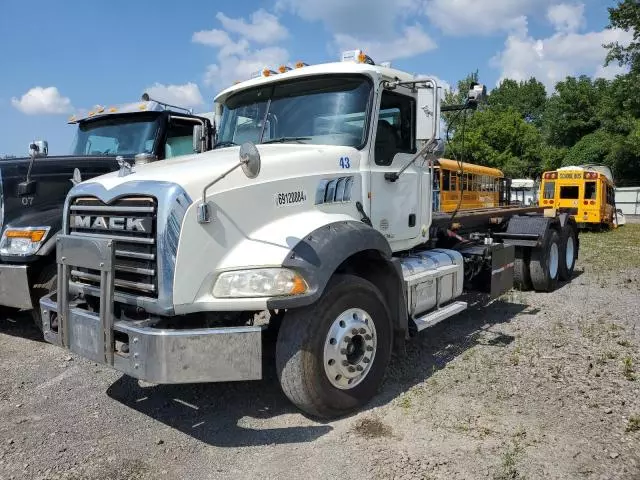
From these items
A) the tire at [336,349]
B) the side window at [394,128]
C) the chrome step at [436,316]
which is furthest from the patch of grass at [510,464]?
the side window at [394,128]

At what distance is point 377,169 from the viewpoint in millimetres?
4914

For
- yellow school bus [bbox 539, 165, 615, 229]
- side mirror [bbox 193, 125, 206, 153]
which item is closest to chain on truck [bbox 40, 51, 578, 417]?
side mirror [bbox 193, 125, 206, 153]

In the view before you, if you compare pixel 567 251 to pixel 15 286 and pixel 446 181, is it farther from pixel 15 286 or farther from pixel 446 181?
pixel 15 286

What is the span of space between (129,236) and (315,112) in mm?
2004

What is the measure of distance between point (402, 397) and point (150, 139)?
16.3 feet

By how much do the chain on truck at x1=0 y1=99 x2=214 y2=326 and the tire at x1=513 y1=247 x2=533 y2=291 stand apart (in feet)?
17.1

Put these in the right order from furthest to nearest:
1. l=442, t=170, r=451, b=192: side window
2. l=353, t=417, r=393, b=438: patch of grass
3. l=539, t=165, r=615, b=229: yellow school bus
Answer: l=539, t=165, r=615, b=229: yellow school bus < l=442, t=170, r=451, b=192: side window < l=353, t=417, r=393, b=438: patch of grass

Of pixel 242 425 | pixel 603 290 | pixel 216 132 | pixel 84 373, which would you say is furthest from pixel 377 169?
pixel 603 290

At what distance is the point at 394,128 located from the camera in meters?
5.16

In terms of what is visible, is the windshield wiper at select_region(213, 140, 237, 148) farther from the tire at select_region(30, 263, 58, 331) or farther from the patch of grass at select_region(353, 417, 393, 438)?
the patch of grass at select_region(353, 417, 393, 438)

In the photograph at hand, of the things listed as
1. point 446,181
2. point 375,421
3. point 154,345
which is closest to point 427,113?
point 375,421

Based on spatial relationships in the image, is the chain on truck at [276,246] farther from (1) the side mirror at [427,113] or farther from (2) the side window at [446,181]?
(2) the side window at [446,181]

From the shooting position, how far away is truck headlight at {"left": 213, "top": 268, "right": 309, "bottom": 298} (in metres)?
3.57

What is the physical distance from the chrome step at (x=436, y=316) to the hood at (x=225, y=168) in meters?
1.67
